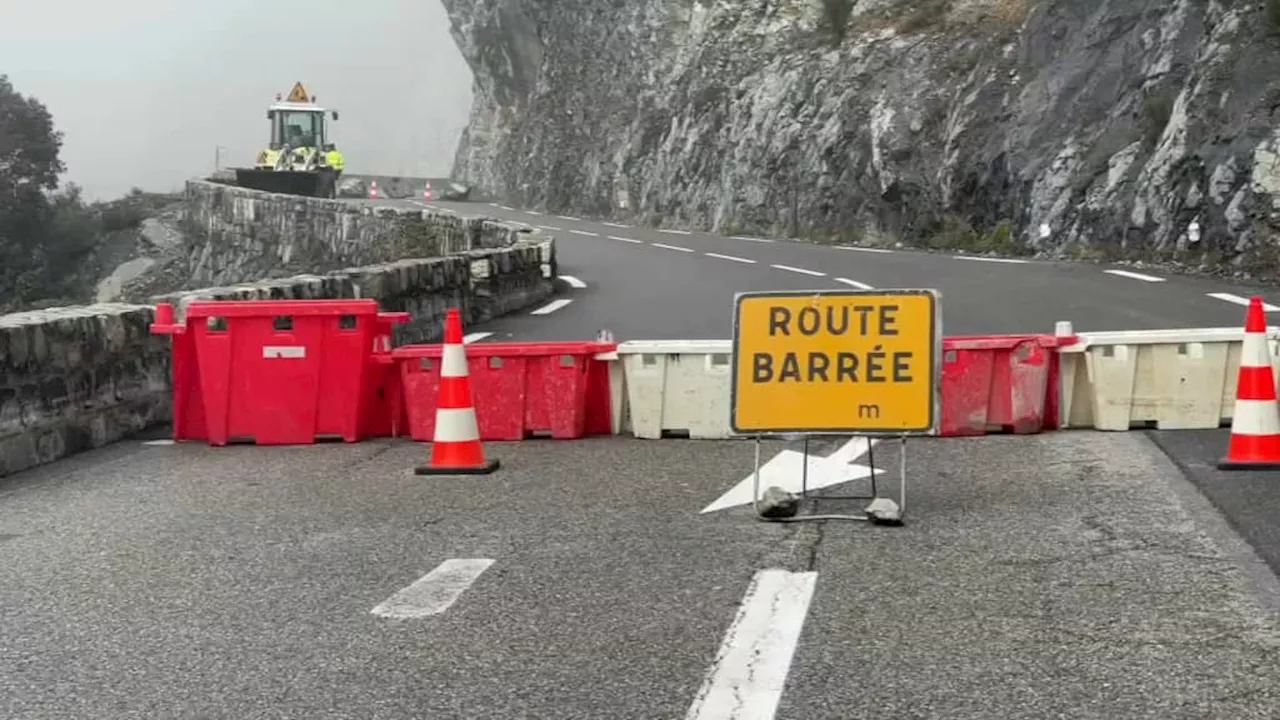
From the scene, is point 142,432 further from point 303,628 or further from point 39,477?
point 303,628

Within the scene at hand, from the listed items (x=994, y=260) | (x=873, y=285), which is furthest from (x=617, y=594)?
(x=994, y=260)

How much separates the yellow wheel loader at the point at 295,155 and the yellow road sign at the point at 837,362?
4379 centimetres

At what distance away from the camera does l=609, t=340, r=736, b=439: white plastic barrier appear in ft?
28.7

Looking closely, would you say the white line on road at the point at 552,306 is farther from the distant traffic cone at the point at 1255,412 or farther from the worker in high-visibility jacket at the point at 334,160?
the worker in high-visibility jacket at the point at 334,160

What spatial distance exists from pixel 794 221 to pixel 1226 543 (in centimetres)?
2977

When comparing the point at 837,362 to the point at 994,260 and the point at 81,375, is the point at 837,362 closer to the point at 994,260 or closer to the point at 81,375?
the point at 81,375

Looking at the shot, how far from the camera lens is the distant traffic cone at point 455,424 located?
313 inches

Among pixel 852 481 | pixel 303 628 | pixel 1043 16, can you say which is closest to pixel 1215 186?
pixel 1043 16

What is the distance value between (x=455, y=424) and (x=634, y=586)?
2.81 meters

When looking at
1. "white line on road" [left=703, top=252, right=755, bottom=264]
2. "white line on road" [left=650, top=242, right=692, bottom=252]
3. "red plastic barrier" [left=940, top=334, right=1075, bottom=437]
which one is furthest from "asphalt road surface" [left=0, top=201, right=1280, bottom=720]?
"white line on road" [left=650, top=242, right=692, bottom=252]

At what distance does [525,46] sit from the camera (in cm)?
6819

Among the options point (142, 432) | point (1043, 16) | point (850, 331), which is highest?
point (1043, 16)

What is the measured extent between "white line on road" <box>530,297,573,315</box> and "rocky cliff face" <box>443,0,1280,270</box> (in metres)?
8.42

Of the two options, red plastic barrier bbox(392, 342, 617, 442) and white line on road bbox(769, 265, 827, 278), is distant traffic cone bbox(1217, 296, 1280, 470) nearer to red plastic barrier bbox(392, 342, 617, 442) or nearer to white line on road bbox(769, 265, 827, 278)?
red plastic barrier bbox(392, 342, 617, 442)
